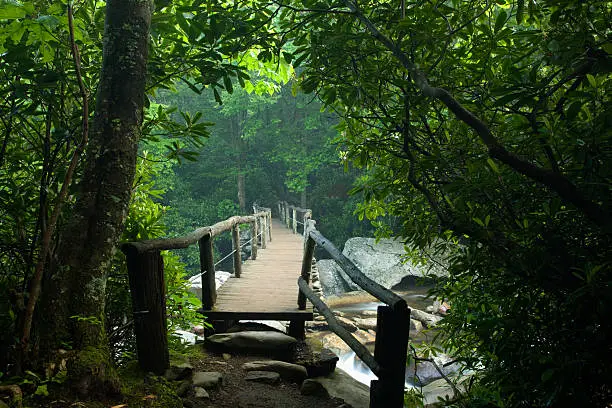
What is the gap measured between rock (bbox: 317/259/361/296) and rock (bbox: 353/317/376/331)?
14.0 ft

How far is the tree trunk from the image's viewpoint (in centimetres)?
221

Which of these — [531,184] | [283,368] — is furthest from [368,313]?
[531,184]

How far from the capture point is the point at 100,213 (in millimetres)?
2361

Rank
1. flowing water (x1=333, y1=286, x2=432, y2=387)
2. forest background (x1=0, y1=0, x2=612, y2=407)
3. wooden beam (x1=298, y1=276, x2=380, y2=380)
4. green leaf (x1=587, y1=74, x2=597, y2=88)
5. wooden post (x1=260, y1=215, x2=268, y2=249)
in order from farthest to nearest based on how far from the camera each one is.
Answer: wooden post (x1=260, y1=215, x2=268, y2=249) < flowing water (x1=333, y1=286, x2=432, y2=387) < wooden beam (x1=298, y1=276, x2=380, y2=380) < forest background (x1=0, y1=0, x2=612, y2=407) < green leaf (x1=587, y1=74, x2=597, y2=88)

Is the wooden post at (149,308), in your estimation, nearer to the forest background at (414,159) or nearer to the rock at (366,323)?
the forest background at (414,159)

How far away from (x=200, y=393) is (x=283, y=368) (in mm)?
1087

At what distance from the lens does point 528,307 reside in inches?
66.3

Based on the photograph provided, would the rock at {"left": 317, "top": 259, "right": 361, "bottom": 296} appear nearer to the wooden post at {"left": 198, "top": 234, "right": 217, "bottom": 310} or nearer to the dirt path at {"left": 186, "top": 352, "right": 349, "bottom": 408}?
the wooden post at {"left": 198, "top": 234, "right": 217, "bottom": 310}

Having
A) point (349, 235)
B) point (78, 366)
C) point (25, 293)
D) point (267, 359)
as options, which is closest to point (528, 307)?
point (78, 366)

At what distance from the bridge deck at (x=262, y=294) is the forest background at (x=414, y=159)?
4.58 feet

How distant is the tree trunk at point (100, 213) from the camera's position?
7.23 ft

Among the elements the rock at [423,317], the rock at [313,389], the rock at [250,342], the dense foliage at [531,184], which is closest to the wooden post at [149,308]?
the rock at [313,389]

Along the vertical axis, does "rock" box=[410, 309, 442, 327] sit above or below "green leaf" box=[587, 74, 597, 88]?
below

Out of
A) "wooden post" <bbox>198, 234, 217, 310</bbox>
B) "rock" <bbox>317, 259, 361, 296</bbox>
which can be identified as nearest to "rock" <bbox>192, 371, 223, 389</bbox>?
"wooden post" <bbox>198, 234, 217, 310</bbox>
